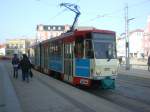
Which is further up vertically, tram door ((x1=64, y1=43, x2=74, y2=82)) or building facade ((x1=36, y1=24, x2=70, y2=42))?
building facade ((x1=36, y1=24, x2=70, y2=42))

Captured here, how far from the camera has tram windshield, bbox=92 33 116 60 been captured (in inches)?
733

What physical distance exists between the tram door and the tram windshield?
2.18m

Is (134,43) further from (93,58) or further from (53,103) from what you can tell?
(53,103)

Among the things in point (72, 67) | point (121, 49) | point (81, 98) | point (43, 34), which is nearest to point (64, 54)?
point (72, 67)

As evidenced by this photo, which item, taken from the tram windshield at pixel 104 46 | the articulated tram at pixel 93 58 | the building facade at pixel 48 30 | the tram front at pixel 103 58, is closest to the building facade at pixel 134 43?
the building facade at pixel 48 30

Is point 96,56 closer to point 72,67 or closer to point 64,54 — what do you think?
point 72,67

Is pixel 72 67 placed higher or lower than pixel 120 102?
higher

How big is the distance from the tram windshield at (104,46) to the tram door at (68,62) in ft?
7.16

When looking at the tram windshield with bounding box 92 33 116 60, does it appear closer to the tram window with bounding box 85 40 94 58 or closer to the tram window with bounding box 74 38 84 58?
the tram window with bounding box 85 40 94 58

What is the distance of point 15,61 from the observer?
25875 millimetres

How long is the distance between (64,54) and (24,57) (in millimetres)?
2601

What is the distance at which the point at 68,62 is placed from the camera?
2148 centimetres

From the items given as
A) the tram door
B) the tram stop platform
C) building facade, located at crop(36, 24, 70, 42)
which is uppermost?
building facade, located at crop(36, 24, 70, 42)

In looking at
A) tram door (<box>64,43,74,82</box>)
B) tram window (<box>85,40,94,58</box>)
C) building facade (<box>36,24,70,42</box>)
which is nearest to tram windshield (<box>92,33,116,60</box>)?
tram window (<box>85,40,94,58</box>)
